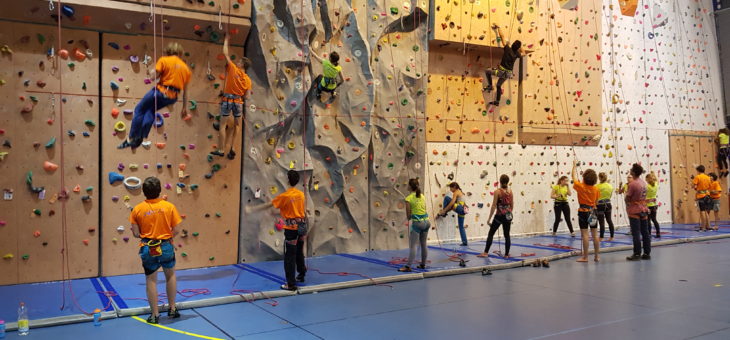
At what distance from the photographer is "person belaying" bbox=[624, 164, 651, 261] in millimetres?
7680

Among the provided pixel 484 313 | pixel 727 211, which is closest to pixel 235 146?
→ pixel 484 313

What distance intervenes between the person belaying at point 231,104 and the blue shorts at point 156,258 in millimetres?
2670

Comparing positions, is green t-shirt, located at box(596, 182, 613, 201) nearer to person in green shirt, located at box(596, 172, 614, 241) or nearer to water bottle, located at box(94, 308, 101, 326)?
person in green shirt, located at box(596, 172, 614, 241)

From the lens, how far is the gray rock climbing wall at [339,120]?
Answer: 7.77m

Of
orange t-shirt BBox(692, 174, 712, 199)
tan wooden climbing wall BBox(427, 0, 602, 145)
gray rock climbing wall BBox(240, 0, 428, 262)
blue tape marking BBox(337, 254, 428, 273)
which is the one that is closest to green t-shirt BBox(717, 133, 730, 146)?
orange t-shirt BBox(692, 174, 712, 199)

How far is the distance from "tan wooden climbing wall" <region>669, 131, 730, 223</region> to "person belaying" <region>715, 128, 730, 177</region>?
0.77 feet

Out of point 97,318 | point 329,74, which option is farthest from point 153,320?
point 329,74

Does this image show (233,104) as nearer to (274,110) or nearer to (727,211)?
(274,110)

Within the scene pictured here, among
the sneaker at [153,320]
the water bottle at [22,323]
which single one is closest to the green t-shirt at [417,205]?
the sneaker at [153,320]

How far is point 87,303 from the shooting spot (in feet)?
17.5

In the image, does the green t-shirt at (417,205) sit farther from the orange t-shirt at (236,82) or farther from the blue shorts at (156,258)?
the blue shorts at (156,258)

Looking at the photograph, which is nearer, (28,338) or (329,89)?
(28,338)

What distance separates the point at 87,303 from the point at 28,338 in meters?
1.00

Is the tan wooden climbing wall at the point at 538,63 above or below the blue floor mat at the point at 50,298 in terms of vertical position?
above
